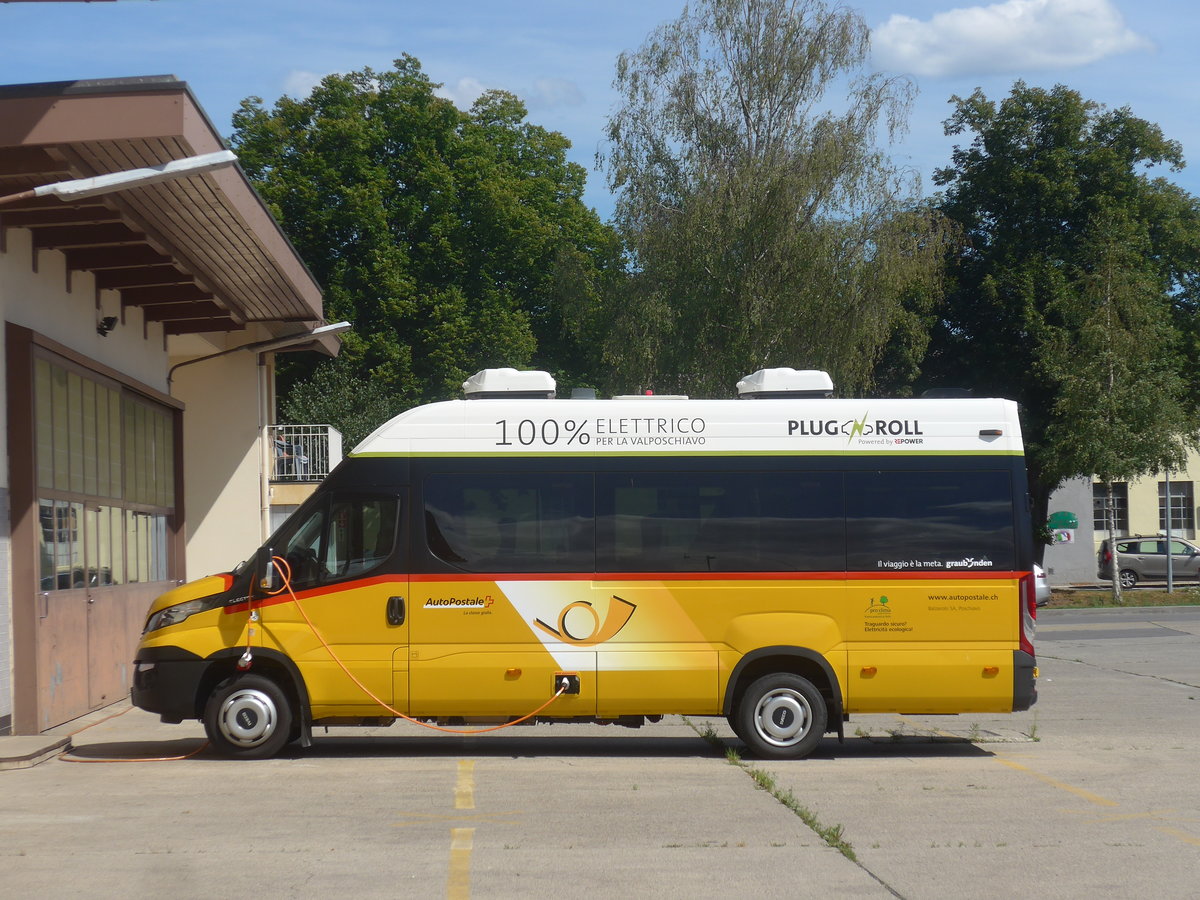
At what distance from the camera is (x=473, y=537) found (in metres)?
11.4

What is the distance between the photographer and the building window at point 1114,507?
5069 centimetres

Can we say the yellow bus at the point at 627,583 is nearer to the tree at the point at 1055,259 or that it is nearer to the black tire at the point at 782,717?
the black tire at the point at 782,717

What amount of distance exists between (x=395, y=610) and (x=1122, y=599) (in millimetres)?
30641

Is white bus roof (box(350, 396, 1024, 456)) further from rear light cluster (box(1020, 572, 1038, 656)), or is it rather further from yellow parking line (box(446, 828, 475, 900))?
yellow parking line (box(446, 828, 475, 900))

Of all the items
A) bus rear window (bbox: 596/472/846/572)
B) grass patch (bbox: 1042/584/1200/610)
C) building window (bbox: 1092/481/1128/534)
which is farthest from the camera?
building window (bbox: 1092/481/1128/534)

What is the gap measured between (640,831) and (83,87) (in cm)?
702

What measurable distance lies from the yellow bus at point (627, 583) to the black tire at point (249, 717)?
16 millimetres

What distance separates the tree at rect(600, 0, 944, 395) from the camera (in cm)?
3052

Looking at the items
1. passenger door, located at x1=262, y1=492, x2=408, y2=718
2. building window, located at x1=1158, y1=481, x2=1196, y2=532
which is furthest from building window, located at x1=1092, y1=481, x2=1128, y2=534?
passenger door, located at x1=262, y1=492, x2=408, y2=718

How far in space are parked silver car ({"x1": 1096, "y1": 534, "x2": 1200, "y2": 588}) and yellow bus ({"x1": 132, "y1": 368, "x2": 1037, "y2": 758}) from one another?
115 feet

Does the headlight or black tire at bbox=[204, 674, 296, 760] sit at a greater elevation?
the headlight

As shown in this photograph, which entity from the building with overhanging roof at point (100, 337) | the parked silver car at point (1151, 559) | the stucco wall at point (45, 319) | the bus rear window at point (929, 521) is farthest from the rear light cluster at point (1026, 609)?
the parked silver car at point (1151, 559)

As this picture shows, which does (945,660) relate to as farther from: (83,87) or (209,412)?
(209,412)

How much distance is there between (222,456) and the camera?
74.6 feet
